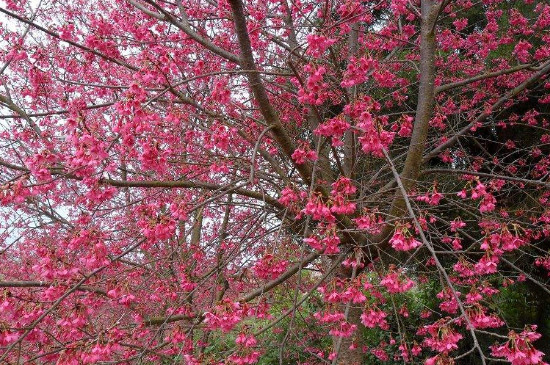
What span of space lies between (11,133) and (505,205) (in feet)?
21.5

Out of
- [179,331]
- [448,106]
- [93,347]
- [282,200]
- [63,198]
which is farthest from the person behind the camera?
[63,198]

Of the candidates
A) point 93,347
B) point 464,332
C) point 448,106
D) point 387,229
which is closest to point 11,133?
point 93,347

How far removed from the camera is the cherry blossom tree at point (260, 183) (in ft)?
8.27

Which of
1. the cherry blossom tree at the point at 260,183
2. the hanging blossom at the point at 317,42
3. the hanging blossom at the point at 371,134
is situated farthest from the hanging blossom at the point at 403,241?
the hanging blossom at the point at 317,42

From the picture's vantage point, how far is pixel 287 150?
3.61m

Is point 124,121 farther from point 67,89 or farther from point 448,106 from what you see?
point 448,106

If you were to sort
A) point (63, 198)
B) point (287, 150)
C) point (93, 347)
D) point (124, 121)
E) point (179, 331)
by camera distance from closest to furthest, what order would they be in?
point (93, 347) → point (124, 121) → point (179, 331) → point (287, 150) → point (63, 198)

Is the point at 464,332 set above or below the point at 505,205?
below

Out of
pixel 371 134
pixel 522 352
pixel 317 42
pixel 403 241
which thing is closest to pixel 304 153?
pixel 371 134

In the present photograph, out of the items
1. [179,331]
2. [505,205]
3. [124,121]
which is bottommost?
[505,205]

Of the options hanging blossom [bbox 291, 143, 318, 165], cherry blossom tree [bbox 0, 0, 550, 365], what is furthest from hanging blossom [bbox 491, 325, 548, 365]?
hanging blossom [bbox 291, 143, 318, 165]

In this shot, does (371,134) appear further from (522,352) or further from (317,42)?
(522,352)

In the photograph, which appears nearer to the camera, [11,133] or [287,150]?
[287,150]

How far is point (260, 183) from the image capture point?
12.7 ft
